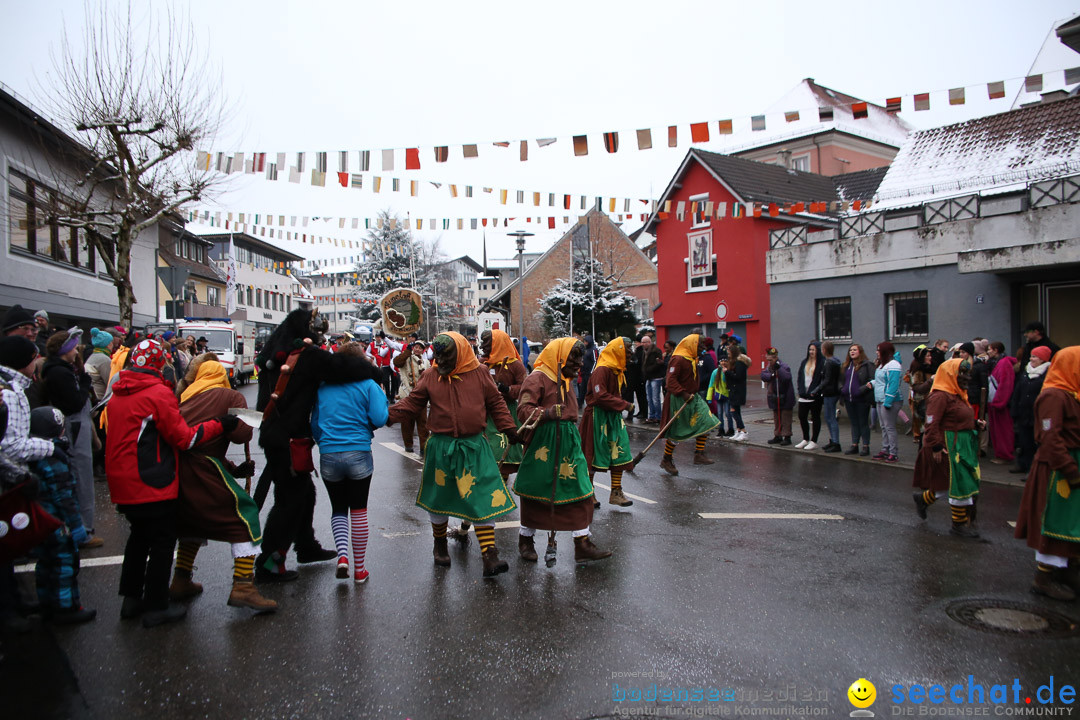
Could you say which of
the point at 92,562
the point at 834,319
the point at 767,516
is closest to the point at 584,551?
the point at 767,516

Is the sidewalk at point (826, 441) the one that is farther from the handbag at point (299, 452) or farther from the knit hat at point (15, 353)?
the knit hat at point (15, 353)

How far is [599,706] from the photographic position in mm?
3535

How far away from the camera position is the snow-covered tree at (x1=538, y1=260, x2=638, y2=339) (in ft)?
126

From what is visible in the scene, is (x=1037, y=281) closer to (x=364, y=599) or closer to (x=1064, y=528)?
(x=1064, y=528)

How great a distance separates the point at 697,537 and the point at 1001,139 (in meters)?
17.4

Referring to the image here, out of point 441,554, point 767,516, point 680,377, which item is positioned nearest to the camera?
point 441,554

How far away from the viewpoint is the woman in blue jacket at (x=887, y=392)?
35.6 ft

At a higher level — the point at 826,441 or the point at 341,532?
the point at 341,532

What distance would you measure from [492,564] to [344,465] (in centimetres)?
130

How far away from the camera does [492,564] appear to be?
546 centimetres

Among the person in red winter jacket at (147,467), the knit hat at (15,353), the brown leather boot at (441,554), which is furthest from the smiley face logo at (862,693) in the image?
the knit hat at (15,353)

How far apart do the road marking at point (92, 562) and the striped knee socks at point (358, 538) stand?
2108 millimetres

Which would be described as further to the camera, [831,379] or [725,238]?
[725,238]

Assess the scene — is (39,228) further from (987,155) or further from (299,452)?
(987,155)
